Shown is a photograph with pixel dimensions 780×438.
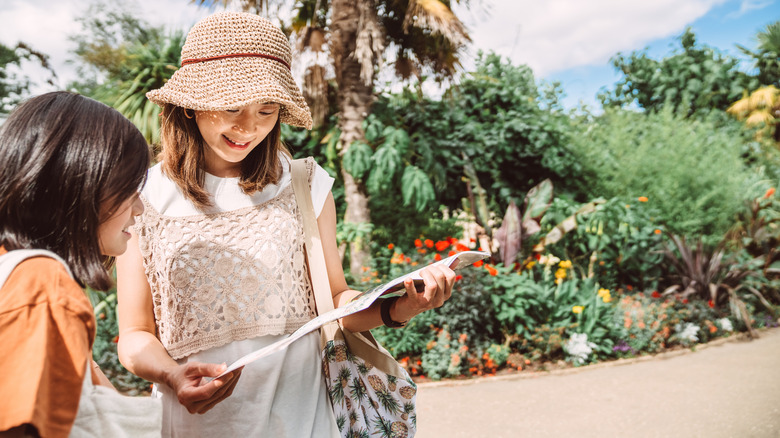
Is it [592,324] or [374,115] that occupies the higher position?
[374,115]

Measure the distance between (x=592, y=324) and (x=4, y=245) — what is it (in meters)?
5.96

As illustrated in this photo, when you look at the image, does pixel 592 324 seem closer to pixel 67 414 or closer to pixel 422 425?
pixel 422 425

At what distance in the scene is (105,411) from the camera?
30.3 inches

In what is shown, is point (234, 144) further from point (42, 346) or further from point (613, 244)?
point (613, 244)

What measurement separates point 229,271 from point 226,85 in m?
0.45

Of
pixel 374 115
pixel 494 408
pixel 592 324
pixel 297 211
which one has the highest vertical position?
pixel 374 115

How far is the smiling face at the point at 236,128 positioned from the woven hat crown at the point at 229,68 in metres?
0.05

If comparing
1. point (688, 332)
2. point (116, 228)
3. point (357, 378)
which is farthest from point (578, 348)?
point (116, 228)

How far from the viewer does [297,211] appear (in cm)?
142

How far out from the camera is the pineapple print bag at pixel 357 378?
1.37 meters

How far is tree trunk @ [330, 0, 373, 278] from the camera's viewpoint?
6.33 m

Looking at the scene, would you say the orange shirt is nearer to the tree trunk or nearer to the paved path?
the paved path

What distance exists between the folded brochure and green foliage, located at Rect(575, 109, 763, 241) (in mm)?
7671

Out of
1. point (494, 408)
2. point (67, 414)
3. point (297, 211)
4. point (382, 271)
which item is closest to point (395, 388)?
point (297, 211)
